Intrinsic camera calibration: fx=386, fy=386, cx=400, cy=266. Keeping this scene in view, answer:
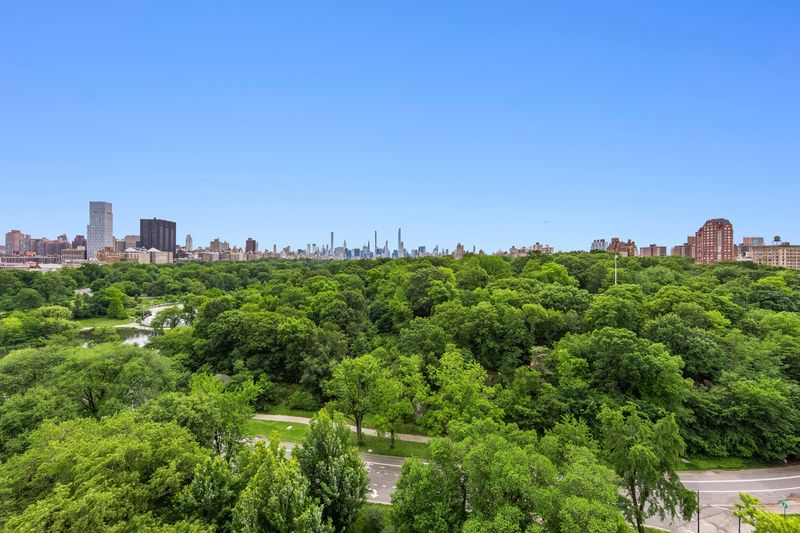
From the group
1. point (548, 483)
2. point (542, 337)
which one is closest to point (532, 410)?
point (548, 483)

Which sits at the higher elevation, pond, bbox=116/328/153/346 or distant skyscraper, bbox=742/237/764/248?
distant skyscraper, bbox=742/237/764/248

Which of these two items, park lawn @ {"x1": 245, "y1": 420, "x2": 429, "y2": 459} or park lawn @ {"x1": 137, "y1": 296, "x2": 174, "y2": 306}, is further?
park lawn @ {"x1": 137, "y1": 296, "x2": 174, "y2": 306}

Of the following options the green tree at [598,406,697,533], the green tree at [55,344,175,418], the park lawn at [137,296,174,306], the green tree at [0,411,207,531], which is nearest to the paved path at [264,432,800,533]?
the green tree at [598,406,697,533]

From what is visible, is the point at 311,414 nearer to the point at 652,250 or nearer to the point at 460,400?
the point at 460,400

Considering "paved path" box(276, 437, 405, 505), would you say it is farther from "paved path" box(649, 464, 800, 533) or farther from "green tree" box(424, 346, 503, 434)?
"paved path" box(649, 464, 800, 533)

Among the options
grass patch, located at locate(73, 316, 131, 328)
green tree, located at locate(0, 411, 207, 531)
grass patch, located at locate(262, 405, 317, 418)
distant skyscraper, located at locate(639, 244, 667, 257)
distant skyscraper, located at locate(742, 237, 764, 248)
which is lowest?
grass patch, located at locate(262, 405, 317, 418)

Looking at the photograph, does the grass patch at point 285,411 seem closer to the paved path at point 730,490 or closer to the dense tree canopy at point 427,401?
the dense tree canopy at point 427,401

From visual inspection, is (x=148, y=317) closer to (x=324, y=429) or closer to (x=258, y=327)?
(x=258, y=327)
